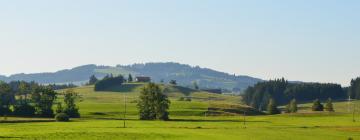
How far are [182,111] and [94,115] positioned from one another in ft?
107

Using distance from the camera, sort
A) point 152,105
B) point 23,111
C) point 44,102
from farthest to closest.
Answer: point 44,102, point 152,105, point 23,111

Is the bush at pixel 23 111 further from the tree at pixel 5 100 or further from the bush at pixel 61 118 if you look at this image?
Result: the bush at pixel 61 118

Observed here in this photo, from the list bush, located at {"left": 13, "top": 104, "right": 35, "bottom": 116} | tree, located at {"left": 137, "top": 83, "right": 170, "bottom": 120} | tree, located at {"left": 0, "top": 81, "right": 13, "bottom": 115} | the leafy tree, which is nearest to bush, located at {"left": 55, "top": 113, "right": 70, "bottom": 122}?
the leafy tree

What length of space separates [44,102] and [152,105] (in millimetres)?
30346

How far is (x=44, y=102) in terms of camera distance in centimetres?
16962

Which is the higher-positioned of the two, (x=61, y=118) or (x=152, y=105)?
(x=152, y=105)

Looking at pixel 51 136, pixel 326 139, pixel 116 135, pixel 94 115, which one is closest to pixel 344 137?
pixel 326 139

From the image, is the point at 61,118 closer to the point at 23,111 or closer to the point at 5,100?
the point at 23,111

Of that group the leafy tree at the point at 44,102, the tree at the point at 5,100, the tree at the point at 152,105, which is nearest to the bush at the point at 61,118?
the leafy tree at the point at 44,102

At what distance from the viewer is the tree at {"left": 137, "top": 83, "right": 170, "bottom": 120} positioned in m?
165

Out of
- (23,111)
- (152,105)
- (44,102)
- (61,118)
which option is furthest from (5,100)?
(152,105)

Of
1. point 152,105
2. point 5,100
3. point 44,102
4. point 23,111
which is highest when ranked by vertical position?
point 5,100

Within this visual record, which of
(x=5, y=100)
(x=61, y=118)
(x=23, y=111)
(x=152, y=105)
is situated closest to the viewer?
(x=61, y=118)

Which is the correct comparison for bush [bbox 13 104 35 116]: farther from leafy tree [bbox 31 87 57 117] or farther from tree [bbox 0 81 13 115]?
leafy tree [bbox 31 87 57 117]
